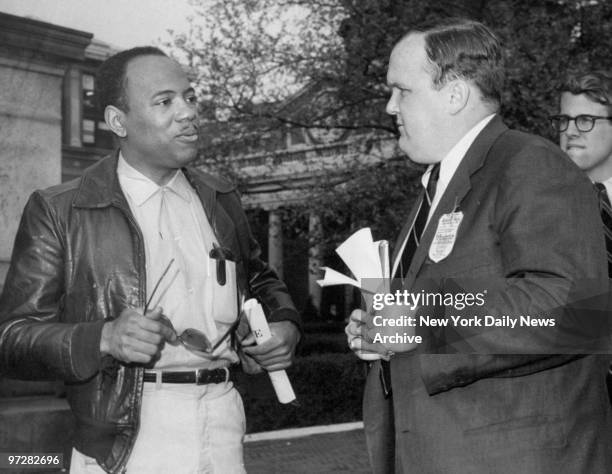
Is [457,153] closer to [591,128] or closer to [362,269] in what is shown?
[362,269]

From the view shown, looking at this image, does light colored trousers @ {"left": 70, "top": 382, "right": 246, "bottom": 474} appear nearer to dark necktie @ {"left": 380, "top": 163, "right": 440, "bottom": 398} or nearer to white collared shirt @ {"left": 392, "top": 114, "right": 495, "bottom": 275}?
dark necktie @ {"left": 380, "top": 163, "right": 440, "bottom": 398}

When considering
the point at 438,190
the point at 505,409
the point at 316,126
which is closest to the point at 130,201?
the point at 438,190

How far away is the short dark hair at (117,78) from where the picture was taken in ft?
9.12

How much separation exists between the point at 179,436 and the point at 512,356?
108 centimetres

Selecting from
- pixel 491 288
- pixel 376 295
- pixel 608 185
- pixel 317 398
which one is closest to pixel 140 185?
pixel 376 295

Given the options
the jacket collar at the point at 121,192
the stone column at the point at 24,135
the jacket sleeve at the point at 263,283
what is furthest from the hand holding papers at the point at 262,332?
the stone column at the point at 24,135

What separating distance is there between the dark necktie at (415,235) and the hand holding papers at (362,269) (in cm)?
7

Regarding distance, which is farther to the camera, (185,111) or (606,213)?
(606,213)

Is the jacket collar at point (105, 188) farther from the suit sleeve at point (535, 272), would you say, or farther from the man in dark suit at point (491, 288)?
the suit sleeve at point (535, 272)

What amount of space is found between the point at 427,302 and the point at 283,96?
9656mm

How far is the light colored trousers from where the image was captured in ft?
7.95

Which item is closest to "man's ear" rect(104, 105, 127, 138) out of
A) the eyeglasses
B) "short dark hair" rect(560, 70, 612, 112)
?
the eyeglasses

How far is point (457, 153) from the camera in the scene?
2.15 meters

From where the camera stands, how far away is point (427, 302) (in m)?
1.90
